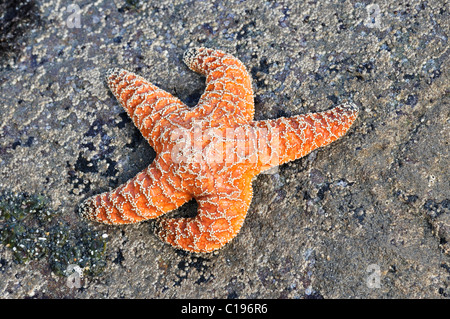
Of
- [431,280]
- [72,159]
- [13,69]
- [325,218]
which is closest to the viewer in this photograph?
[431,280]

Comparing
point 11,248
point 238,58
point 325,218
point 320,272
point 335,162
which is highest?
point 238,58

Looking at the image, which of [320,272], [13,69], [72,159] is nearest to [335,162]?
[320,272]

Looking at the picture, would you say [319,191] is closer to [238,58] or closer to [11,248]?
[238,58]

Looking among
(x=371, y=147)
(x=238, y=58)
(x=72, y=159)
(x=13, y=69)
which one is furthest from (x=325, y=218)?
(x=13, y=69)

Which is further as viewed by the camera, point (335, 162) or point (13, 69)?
point (13, 69)

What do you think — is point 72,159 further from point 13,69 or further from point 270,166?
point 270,166

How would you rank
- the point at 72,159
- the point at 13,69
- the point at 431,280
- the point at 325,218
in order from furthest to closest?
the point at 13,69 → the point at 72,159 → the point at 325,218 → the point at 431,280
